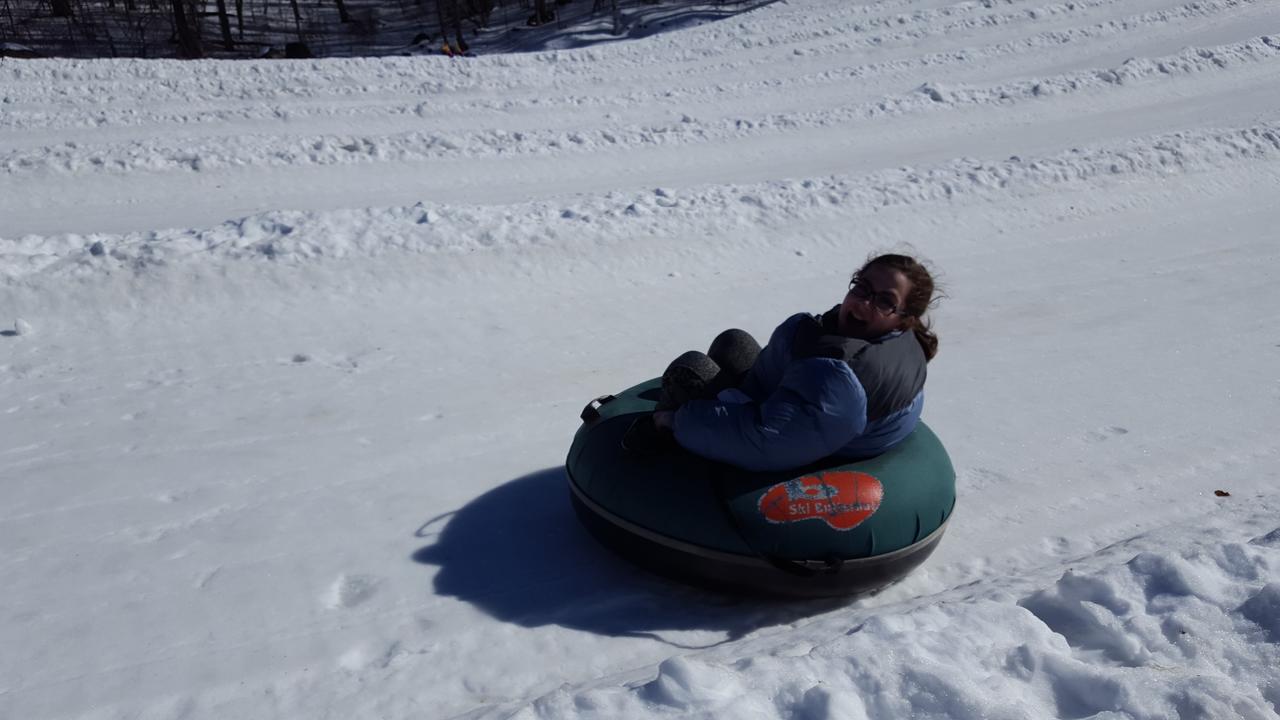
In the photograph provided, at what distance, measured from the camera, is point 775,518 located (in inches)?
136

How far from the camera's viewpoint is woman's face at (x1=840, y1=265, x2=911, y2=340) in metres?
3.42

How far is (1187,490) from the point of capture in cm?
454

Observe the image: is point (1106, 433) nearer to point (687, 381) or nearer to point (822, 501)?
point (822, 501)

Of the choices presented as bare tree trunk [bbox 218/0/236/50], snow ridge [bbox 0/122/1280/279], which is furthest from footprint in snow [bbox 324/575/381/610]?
bare tree trunk [bbox 218/0/236/50]

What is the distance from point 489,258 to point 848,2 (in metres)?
13.3

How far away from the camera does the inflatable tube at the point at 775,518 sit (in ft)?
11.3

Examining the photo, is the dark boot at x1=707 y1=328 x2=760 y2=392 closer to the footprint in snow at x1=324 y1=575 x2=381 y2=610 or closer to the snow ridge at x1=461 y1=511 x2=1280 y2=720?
the snow ridge at x1=461 y1=511 x2=1280 y2=720

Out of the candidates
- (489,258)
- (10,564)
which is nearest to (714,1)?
(489,258)

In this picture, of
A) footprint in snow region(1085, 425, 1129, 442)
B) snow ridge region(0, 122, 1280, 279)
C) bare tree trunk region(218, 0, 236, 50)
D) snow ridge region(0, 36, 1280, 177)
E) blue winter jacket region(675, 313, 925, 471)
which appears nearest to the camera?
blue winter jacket region(675, 313, 925, 471)

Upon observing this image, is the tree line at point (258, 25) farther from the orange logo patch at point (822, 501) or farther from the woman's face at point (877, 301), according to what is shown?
the orange logo patch at point (822, 501)

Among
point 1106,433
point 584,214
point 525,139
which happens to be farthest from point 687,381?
point 525,139

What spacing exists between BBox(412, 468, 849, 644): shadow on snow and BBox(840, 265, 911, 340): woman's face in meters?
1.05

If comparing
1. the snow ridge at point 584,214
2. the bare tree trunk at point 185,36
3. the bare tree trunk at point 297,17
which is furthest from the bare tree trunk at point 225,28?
the snow ridge at point 584,214

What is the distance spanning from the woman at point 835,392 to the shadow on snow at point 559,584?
1.81 feet
